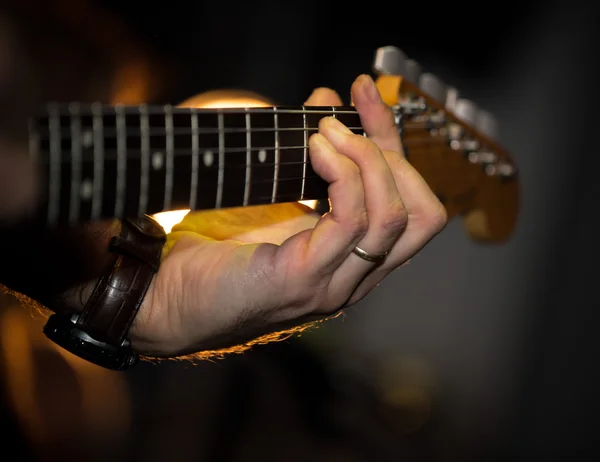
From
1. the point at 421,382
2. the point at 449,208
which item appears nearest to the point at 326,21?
the point at 449,208

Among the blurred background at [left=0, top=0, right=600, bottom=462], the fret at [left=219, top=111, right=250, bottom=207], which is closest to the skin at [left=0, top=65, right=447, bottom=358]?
the fret at [left=219, top=111, right=250, bottom=207]

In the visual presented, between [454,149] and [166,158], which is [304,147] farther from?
[454,149]

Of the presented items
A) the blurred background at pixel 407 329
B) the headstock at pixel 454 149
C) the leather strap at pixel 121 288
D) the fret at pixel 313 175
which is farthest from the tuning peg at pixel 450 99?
the blurred background at pixel 407 329

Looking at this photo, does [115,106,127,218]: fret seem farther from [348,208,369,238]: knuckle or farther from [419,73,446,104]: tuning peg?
[419,73,446,104]: tuning peg

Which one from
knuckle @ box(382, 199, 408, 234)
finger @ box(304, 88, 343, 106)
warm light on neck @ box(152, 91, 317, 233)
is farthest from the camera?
warm light on neck @ box(152, 91, 317, 233)

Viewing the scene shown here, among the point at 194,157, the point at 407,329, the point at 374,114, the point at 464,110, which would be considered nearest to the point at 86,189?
the point at 194,157

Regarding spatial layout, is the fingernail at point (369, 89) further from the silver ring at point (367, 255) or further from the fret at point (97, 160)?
the fret at point (97, 160)
